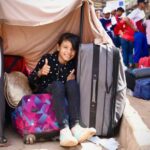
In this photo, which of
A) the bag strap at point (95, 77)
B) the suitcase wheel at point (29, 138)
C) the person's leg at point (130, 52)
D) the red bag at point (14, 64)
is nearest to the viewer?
the suitcase wheel at point (29, 138)

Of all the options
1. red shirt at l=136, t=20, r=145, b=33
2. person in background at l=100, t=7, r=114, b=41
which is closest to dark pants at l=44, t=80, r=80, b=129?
red shirt at l=136, t=20, r=145, b=33

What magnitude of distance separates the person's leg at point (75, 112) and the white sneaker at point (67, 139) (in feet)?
0.29

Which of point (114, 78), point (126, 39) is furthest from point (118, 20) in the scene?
point (114, 78)

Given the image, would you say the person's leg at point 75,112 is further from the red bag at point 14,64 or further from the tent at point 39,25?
the red bag at point 14,64

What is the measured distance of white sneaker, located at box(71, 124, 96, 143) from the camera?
3.74 m

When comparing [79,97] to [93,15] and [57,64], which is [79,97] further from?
[93,15]

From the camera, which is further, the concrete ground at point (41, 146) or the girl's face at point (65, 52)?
the girl's face at point (65, 52)

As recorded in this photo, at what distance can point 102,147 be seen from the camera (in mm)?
3881

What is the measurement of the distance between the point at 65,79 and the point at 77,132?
61 centimetres

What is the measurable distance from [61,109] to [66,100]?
6.4 inches

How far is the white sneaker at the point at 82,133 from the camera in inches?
147

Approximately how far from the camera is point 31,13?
4043 millimetres

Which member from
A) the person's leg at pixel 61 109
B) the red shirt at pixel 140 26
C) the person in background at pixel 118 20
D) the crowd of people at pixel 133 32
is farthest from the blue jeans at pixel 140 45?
the person's leg at pixel 61 109

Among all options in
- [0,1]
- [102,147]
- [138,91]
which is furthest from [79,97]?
[138,91]
